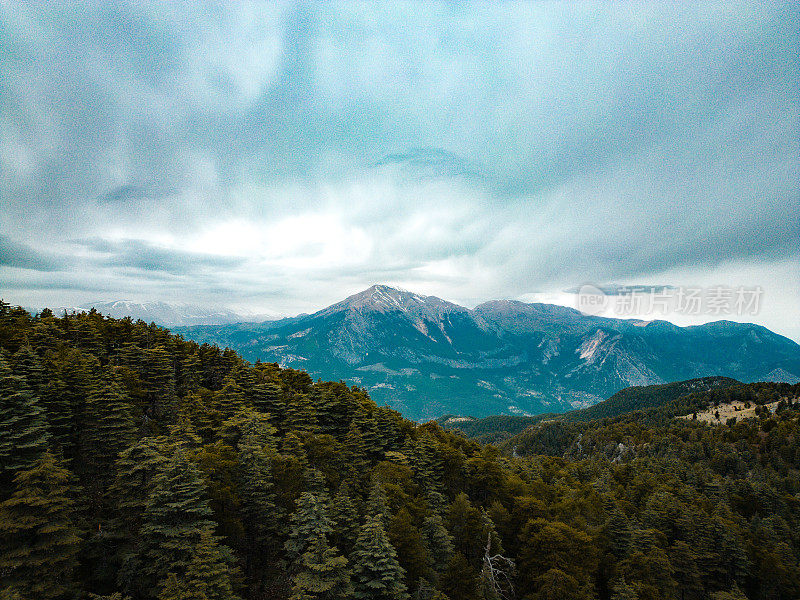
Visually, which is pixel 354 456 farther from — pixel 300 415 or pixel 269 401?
pixel 269 401

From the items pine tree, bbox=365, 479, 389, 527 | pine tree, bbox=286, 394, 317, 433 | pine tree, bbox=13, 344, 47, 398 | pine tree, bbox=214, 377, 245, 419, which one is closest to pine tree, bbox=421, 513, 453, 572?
pine tree, bbox=365, 479, 389, 527

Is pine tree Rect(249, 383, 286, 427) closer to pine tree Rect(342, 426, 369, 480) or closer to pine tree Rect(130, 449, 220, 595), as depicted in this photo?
pine tree Rect(342, 426, 369, 480)

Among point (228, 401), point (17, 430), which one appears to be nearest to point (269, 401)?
point (228, 401)

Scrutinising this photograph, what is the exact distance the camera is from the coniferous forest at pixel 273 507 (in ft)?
69.3

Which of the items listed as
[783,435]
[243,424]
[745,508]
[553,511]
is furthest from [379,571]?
[783,435]

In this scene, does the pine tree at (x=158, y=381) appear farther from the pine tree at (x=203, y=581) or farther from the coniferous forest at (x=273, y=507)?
the pine tree at (x=203, y=581)

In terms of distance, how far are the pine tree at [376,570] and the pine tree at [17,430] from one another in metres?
22.7

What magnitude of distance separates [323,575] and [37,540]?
1595 cm

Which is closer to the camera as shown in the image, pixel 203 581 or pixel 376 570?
pixel 203 581

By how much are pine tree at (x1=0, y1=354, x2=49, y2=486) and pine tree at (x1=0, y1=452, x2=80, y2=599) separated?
182 inches

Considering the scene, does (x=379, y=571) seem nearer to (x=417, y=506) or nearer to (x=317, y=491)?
(x=317, y=491)

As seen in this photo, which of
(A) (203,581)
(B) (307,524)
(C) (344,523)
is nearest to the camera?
(A) (203,581)

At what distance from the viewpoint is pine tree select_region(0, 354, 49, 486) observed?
71.8 ft

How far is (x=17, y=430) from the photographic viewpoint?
23.5 m
